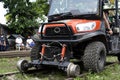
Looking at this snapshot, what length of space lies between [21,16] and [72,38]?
1101 inches

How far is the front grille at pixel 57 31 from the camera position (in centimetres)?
A: 990

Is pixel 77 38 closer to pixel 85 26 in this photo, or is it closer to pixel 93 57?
pixel 85 26

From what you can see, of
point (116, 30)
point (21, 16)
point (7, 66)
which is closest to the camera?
point (116, 30)

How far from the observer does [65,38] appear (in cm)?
997

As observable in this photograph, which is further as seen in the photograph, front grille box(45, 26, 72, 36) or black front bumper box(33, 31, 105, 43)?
front grille box(45, 26, 72, 36)

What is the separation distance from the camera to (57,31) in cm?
1009

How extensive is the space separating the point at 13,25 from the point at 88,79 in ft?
92.9

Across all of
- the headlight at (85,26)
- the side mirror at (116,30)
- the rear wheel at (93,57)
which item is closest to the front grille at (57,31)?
the headlight at (85,26)

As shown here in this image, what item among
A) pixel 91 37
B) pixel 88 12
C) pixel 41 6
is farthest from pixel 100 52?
pixel 41 6

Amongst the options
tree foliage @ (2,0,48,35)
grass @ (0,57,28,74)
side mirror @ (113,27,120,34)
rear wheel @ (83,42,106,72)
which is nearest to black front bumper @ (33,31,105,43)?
rear wheel @ (83,42,106,72)

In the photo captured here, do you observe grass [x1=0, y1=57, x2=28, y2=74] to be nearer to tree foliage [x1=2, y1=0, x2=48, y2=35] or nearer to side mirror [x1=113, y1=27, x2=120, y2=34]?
side mirror [x1=113, y1=27, x2=120, y2=34]

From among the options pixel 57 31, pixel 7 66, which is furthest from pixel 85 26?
pixel 7 66

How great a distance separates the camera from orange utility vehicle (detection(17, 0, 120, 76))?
32.2 ft

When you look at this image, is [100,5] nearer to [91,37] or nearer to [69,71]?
[91,37]
